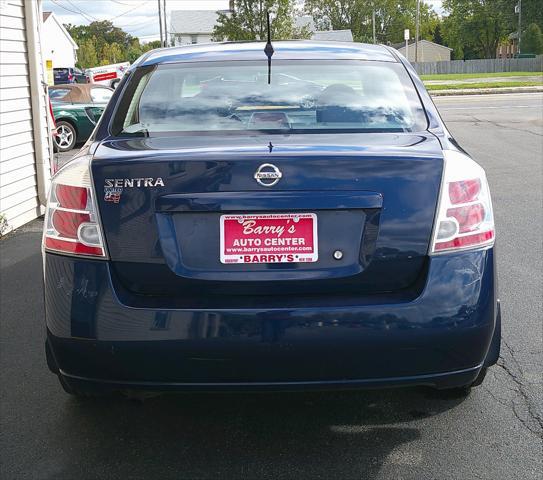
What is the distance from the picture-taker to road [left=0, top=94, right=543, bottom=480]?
299cm

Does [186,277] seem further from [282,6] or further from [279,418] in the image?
[282,6]

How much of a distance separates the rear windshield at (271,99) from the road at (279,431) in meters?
1.31

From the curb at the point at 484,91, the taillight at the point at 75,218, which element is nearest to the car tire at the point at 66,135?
the taillight at the point at 75,218

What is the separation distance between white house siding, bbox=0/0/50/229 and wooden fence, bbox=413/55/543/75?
59.7 m

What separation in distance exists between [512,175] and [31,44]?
253 inches

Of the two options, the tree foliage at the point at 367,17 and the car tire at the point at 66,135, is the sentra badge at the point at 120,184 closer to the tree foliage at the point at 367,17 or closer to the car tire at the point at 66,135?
the car tire at the point at 66,135

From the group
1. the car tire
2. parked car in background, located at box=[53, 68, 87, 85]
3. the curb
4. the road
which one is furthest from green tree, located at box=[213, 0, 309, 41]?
the road

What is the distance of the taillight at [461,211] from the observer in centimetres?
278

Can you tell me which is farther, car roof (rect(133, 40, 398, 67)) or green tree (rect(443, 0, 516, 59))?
green tree (rect(443, 0, 516, 59))

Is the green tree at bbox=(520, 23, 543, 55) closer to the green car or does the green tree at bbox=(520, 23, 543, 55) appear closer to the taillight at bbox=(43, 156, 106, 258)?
the green car

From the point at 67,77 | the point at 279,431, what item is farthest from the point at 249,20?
the point at 279,431

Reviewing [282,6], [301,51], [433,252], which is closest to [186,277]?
[433,252]

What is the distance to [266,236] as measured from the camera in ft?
8.93

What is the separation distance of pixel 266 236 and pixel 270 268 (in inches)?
4.6
